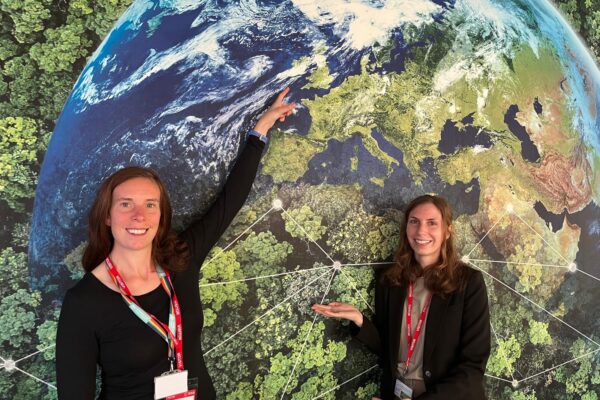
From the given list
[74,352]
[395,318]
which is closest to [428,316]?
[395,318]

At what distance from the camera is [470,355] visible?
6.63 ft

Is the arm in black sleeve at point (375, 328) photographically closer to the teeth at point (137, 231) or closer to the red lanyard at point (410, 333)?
the red lanyard at point (410, 333)

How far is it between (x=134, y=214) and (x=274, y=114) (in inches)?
29.5

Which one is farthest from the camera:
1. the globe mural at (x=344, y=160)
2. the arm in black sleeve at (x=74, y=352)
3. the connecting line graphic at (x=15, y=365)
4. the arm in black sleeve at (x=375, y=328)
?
the arm in black sleeve at (x=375, y=328)

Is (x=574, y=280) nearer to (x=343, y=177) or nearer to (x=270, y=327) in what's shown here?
(x=343, y=177)

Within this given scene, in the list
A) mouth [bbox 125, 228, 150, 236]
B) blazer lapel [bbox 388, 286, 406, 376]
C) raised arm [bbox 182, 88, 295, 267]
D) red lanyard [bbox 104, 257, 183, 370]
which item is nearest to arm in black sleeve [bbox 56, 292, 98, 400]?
red lanyard [bbox 104, 257, 183, 370]

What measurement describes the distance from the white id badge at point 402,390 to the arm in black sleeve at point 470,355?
75mm

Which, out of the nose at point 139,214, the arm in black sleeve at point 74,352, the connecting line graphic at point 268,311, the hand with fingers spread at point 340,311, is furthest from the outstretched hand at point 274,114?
the arm in black sleeve at point 74,352

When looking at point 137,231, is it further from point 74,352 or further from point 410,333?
point 410,333

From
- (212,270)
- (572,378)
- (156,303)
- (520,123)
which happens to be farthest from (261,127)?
(572,378)

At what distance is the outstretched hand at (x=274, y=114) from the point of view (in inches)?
74.7

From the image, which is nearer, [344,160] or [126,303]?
[126,303]

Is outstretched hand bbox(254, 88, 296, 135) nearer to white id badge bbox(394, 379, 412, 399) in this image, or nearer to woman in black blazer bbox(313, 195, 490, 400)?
woman in black blazer bbox(313, 195, 490, 400)

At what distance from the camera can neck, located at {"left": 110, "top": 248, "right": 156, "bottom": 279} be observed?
1515mm
